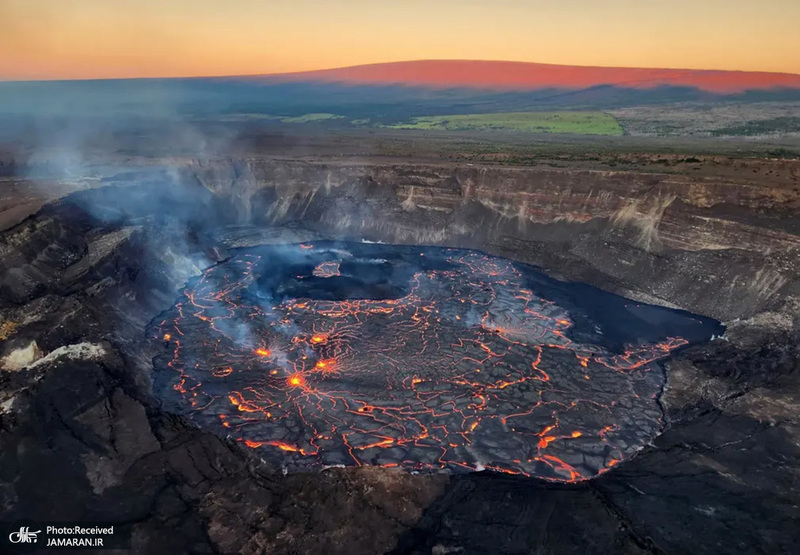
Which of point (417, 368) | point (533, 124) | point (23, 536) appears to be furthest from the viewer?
point (533, 124)

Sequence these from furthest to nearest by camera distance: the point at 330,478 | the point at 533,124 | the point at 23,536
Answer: the point at 533,124, the point at 330,478, the point at 23,536

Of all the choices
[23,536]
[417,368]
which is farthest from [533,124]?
[23,536]

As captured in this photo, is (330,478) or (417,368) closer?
(330,478)

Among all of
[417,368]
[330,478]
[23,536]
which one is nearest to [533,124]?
[417,368]

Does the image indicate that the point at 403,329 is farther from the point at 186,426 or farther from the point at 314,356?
the point at 186,426

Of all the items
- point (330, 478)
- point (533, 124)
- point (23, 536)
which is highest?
point (533, 124)

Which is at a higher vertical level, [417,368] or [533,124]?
[533,124]

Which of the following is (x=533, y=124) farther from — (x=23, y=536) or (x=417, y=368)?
(x=23, y=536)
